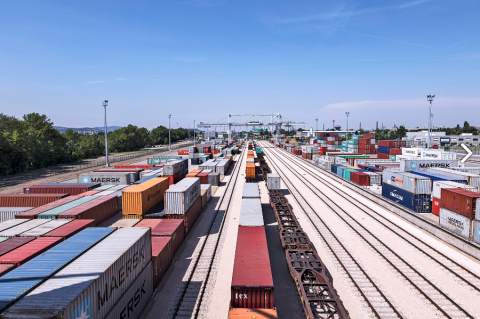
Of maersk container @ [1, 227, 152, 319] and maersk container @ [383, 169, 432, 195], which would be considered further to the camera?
maersk container @ [383, 169, 432, 195]

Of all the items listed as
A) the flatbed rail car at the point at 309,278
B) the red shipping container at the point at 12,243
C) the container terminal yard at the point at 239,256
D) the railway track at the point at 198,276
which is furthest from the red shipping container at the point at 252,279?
the red shipping container at the point at 12,243

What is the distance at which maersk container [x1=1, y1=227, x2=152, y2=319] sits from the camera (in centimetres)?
742

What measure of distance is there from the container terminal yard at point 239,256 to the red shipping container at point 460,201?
0.29ft

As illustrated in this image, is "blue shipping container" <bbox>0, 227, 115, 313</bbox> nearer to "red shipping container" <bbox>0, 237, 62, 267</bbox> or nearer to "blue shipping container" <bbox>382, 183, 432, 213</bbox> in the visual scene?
"red shipping container" <bbox>0, 237, 62, 267</bbox>

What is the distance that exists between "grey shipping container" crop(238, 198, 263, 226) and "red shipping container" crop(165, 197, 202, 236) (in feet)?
15.6

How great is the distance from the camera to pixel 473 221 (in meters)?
19.2

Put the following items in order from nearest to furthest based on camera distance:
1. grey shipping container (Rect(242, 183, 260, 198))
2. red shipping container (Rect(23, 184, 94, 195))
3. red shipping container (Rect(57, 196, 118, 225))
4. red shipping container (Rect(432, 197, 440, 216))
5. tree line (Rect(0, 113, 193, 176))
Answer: red shipping container (Rect(57, 196, 118, 225))
red shipping container (Rect(432, 197, 440, 216))
grey shipping container (Rect(242, 183, 260, 198))
red shipping container (Rect(23, 184, 94, 195))
tree line (Rect(0, 113, 193, 176))

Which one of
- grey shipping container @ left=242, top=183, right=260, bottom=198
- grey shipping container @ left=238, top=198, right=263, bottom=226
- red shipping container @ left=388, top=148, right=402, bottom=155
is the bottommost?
grey shipping container @ left=238, top=198, right=263, bottom=226

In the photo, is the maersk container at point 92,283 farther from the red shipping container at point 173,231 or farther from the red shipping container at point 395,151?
the red shipping container at point 395,151

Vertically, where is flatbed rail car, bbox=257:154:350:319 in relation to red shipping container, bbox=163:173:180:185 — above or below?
below

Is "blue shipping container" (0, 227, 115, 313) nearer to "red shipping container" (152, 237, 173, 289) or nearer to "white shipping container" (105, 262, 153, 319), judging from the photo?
"white shipping container" (105, 262, 153, 319)

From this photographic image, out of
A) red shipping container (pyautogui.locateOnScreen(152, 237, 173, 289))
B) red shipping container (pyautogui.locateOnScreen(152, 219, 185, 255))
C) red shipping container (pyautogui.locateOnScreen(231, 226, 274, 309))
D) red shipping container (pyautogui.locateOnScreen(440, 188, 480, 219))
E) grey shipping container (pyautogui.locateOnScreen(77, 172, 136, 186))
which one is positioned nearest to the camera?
red shipping container (pyautogui.locateOnScreen(231, 226, 274, 309))

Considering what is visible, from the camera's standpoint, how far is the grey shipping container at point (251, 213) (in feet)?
63.7

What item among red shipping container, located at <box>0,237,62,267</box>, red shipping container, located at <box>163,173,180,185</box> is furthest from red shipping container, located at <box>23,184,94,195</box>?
red shipping container, located at <box>0,237,62,267</box>
